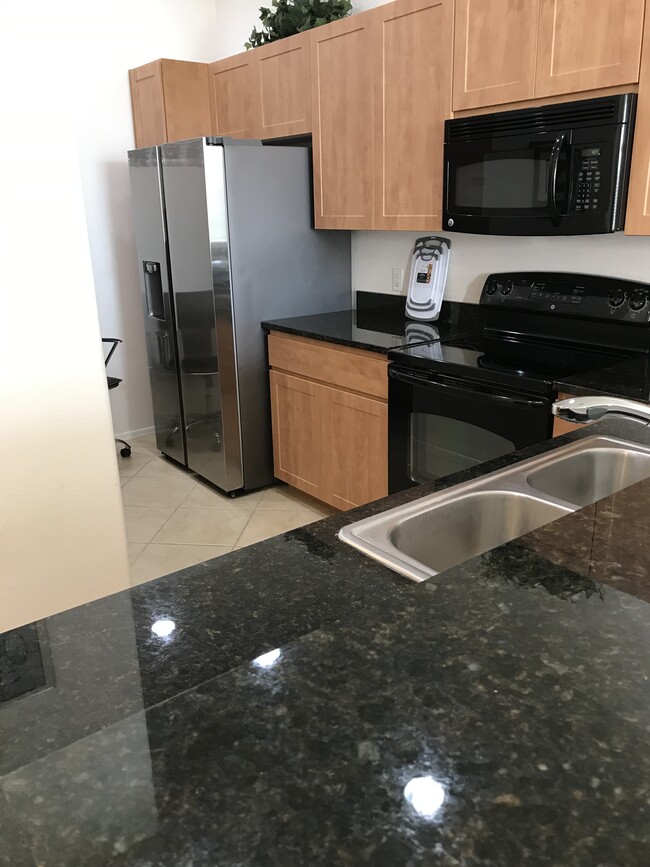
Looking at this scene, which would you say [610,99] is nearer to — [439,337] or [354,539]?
[439,337]

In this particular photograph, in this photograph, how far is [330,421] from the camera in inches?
127

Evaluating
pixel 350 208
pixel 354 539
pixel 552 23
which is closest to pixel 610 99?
pixel 552 23

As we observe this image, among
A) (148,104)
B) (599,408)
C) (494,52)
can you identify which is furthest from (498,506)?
(148,104)

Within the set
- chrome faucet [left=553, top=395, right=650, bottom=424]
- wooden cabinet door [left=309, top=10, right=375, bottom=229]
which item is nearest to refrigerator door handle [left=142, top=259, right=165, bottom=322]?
wooden cabinet door [left=309, top=10, right=375, bottom=229]

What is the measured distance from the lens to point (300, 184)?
3.42m

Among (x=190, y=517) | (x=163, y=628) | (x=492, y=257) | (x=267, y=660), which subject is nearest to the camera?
(x=267, y=660)

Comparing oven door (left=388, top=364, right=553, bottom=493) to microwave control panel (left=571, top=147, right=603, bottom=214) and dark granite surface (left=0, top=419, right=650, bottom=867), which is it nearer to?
microwave control panel (left=571, top=147, right=603, bottom=214)

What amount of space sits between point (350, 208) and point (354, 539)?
239 cm

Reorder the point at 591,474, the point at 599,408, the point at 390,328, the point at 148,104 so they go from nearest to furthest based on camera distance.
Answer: the point at 599,408, the point at 591,474, the point at 390,328, the point at 148,104

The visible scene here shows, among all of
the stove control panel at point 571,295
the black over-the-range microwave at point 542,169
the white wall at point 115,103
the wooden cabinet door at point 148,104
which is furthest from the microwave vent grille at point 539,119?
the white wall at point 115,103

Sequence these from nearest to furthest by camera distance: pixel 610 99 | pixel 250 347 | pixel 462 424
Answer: pixel 610 99
pixel 462 424
pixel 250 347

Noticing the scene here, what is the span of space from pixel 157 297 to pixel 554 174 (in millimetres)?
2274

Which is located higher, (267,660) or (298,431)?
(267,660)

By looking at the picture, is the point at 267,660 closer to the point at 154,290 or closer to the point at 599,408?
the point at 599,408
